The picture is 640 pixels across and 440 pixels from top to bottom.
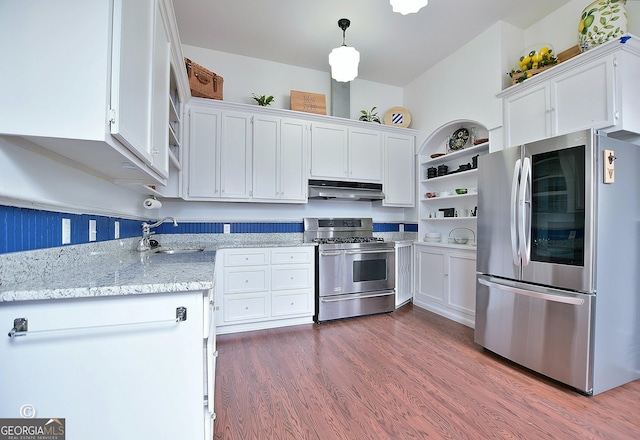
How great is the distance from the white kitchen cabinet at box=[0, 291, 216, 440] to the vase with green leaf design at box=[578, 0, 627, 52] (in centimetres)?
322

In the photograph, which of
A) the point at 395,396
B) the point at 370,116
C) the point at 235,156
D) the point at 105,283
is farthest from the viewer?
the point at 370,116

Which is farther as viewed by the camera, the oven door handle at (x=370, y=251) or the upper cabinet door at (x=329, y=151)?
the upper cabinet door at (x=329, y=151)

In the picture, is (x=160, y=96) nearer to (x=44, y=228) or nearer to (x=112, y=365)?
(x=44, y=228)

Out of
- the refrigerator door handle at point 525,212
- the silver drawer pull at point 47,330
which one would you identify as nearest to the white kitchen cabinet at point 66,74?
the silver drawer pull at point 47,330

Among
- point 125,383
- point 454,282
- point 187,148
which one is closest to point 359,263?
point 454,282

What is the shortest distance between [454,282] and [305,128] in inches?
100

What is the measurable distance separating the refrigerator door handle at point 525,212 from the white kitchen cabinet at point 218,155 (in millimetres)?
2596

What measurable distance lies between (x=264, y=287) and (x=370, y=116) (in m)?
2.67

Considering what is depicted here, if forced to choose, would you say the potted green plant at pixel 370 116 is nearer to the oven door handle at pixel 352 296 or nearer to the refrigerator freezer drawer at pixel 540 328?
the oven door handle at pixel 352 296

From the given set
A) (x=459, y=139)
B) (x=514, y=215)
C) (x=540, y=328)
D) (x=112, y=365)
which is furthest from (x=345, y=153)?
(x=112, y=365)

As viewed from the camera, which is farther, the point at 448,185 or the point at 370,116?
the point at 370,116

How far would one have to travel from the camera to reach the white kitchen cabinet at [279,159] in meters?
3.29

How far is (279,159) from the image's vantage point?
338cm

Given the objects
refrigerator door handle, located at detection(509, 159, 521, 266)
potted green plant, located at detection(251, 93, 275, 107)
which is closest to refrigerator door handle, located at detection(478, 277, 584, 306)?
refrigerator door handle, located at detection(509, 159, 521, 266)
